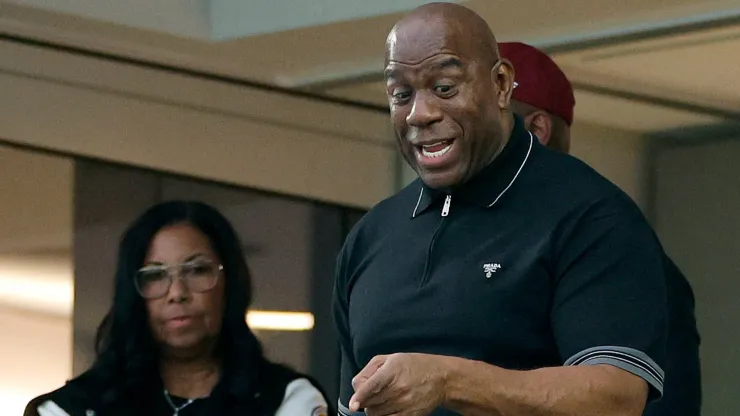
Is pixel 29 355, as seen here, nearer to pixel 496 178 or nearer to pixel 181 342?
pixel 181 342

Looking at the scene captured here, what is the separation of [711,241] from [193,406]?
9.38 ft

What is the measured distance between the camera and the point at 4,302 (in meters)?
4.50

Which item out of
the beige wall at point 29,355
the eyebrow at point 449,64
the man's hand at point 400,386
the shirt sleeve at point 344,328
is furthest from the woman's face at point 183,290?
the man's hand at point 400,386

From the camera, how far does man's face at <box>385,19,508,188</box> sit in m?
1.82

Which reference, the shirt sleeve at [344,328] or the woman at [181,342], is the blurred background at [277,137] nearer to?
the woman at [181,342]

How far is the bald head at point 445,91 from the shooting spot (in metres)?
1.82

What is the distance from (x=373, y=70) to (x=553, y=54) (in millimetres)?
638

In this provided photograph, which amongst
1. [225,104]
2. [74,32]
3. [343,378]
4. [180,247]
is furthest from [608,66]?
[343,378]

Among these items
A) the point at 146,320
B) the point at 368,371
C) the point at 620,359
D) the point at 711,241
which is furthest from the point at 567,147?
the point at 711,241

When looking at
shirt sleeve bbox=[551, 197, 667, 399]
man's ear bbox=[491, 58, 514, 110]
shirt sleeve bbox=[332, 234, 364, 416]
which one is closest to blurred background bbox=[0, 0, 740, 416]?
shirt sleeve bbox=[332, 234, 364, 416]

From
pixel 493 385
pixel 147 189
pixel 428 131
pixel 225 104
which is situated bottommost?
pixel 493 385

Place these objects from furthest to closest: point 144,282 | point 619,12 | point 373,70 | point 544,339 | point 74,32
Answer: point 373,70 → point 74,32 → point 619,12 → point 144,282 → point 544,339

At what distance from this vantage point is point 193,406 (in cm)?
315

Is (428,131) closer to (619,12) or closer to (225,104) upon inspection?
(619,12)
